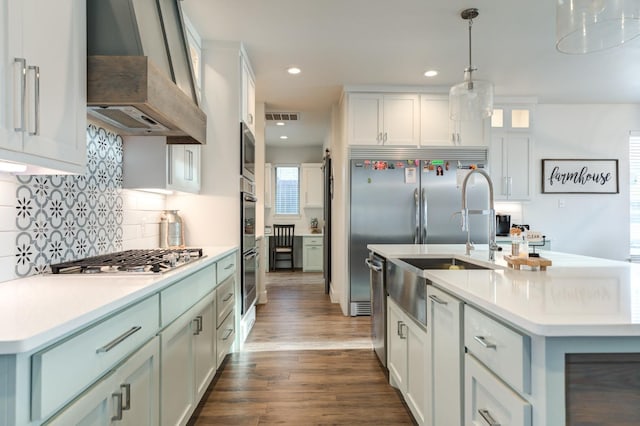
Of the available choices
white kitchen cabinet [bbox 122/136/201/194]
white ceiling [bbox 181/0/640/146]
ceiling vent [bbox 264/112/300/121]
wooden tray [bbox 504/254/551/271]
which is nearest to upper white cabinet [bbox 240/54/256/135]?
white ceiling [bbox 181/0/640/146]

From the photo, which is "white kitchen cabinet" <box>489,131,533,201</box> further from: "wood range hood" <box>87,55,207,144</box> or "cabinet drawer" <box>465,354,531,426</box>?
"wood range hood" <box>87,55,207,144</box>

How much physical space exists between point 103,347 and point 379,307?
6.48 feet

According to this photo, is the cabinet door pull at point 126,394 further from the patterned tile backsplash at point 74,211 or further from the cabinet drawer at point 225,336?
the cabinet drawer at point 225,336

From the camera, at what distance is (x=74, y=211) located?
1.92m

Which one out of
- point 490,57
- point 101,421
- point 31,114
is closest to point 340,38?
point 490,57

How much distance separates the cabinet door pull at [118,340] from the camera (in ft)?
3.58

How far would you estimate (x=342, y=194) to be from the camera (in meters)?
4.50

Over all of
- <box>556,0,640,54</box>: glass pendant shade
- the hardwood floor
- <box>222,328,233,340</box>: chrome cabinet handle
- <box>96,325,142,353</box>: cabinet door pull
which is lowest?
the hardwood floor

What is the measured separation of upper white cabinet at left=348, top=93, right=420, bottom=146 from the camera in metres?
4.30

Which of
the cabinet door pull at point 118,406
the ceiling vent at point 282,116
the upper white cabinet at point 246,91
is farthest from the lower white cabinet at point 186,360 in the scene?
the ceiling vent at point 282,116

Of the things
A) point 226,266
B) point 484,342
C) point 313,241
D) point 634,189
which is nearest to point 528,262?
point 484,342

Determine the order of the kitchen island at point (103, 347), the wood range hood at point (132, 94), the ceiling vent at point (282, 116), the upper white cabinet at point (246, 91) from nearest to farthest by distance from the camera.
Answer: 1. the kitchen island at point (103, 347)
2. the wood range hood at point (132, 94)
3. the upper white cabinet at point (246, 91)
4. the ceiling vent at point (282, 116)

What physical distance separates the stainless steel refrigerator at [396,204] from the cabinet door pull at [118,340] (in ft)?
10.4

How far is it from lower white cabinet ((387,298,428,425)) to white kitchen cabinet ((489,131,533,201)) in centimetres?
306
